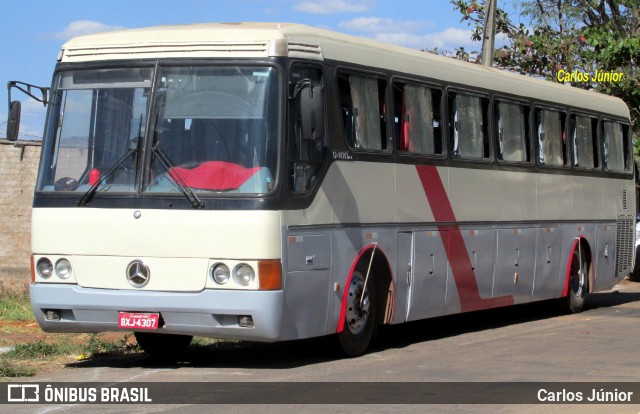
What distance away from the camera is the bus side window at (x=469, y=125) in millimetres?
15414

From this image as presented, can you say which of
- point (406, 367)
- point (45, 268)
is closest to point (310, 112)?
point (406, 367)

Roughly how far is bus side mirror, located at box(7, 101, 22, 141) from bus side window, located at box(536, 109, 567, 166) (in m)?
8.22

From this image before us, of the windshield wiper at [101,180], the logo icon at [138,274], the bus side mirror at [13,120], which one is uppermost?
the bus side mirror at [13,120]

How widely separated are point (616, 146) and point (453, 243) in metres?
6.97

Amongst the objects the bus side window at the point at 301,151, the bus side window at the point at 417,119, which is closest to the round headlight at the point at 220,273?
the bus side window at the point at 301,151

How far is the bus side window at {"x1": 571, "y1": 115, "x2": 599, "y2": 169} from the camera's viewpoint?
1936cm

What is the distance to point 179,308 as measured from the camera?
11.3 meters

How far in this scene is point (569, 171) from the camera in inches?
746

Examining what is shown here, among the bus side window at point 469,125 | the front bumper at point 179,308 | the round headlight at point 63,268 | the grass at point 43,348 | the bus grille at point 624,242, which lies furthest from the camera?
the bus grille at point 624,242

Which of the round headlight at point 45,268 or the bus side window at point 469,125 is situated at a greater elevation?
the bus side window at point 469,125

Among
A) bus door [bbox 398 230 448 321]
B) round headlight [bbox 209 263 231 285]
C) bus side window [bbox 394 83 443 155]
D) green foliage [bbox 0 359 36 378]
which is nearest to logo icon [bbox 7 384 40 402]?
green foliage [bbox 0 359 36 378]

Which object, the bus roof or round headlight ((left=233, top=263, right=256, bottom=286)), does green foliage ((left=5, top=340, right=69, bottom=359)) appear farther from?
the bus roof

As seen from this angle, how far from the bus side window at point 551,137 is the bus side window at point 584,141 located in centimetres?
41

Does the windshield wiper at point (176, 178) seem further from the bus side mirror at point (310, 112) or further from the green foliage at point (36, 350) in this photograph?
the green foliage at point (36, 350)
